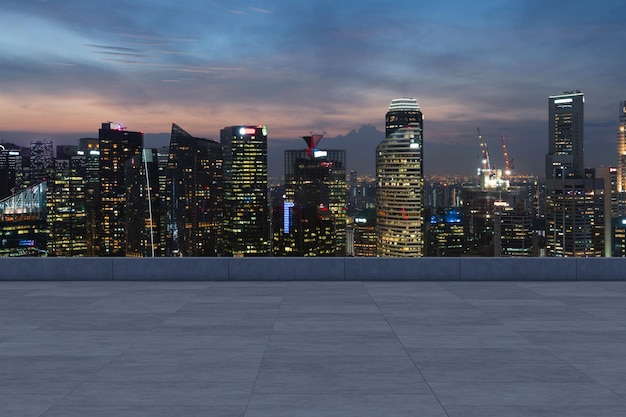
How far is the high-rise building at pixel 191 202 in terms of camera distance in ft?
497

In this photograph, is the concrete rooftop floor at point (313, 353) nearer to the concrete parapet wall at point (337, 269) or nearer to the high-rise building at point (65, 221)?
the concrete parapet wall at point (337, 269)

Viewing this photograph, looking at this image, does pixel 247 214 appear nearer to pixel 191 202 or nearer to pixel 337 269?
pixel 191 202

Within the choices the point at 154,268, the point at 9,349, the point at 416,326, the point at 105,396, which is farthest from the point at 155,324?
the point at 154,268

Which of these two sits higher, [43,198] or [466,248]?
[43,198]

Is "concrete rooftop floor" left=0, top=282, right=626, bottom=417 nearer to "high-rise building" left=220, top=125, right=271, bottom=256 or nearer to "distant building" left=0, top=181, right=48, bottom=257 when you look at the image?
"distant building" left=0, top=181, right=48, bottom=257

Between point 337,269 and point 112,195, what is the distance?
6593 inches

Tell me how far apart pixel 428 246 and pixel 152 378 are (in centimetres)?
17912

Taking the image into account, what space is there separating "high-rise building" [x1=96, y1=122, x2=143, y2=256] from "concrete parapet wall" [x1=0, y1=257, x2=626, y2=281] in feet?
426

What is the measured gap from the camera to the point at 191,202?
17500 cm

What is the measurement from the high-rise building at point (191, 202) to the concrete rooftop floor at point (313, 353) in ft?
400

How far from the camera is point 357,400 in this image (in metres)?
9.81

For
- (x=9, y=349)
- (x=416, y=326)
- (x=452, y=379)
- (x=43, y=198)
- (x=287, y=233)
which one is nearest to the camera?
(x=452, y=379)

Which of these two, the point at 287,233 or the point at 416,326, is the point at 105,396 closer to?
the point at 416,326

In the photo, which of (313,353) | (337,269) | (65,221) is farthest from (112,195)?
(313,353)
